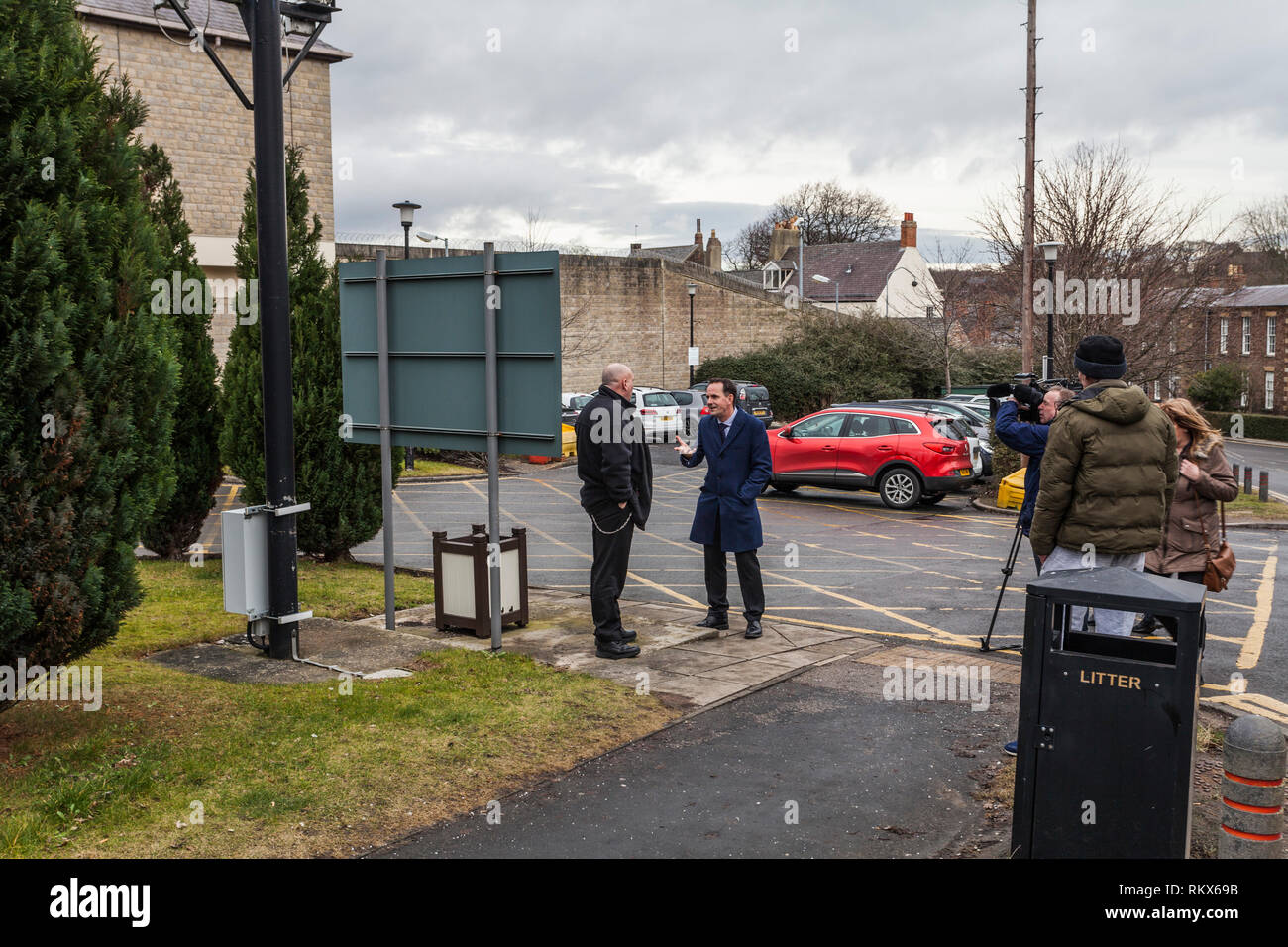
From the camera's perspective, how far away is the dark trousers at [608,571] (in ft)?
26.1

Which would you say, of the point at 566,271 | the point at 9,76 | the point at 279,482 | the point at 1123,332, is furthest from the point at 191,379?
the point at 566,271

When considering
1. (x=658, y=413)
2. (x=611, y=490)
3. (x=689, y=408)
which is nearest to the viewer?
(x=611, y=490)

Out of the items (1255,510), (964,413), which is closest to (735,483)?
(1255,510)

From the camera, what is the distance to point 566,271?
40.9 m

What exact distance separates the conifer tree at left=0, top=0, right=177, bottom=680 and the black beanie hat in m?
4.76

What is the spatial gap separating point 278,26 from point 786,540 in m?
9.70

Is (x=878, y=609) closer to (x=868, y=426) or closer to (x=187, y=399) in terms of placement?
(x=187, y=399)

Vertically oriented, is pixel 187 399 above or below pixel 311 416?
above

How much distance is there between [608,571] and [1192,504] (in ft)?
12.5

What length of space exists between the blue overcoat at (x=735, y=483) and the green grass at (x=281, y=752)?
75.4 inches

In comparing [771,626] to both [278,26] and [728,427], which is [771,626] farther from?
[278,26]

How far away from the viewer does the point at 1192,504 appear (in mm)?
7020

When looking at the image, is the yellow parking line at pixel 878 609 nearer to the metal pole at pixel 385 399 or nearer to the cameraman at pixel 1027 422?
the cameraman at pixel 1027 422

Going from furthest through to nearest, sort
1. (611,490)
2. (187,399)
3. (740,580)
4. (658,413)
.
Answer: (658,413) < (187,399) < (740,580) < (611,490)
